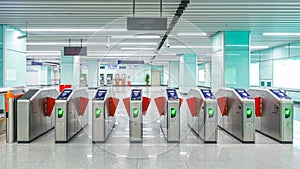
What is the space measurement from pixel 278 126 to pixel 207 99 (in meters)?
1.41

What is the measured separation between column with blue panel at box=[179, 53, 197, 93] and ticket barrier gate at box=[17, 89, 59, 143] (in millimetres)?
11368

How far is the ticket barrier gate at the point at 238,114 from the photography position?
4.68 metres

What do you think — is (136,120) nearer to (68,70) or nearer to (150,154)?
(150,154)

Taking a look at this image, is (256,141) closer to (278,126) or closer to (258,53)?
(278,126)

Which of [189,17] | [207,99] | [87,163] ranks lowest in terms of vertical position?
[87,163]

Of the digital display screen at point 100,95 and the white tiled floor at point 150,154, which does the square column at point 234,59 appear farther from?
the digital display screen at point 100,95

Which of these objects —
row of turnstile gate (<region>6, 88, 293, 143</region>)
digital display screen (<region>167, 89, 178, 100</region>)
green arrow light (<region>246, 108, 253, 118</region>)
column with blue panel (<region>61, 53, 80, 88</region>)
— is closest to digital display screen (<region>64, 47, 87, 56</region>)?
row of turnstile gate (<region>6, 88, 293, 143</region>)

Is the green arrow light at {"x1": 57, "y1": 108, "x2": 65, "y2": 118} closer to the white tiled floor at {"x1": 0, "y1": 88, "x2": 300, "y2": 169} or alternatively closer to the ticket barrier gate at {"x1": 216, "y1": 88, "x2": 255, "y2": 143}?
the white tiled floor at {"x1": 0, "y1": 88, "x2": 300, "y2": 169}

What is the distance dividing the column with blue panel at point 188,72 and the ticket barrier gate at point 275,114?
1049 centimetres

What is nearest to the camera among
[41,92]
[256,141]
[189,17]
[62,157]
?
[62,157]

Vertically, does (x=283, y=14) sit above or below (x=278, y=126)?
above

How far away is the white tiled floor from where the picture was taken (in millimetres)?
3422

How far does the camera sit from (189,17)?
7000 millimetres

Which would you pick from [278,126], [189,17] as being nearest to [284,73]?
[189,17]
